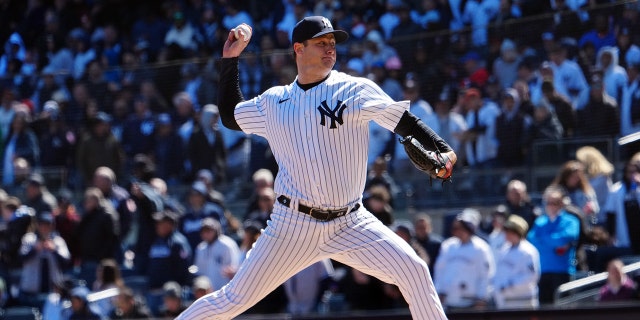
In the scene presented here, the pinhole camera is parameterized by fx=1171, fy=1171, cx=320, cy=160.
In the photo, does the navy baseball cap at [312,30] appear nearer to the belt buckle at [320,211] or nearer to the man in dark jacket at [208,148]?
the belt buckle at [320,211]

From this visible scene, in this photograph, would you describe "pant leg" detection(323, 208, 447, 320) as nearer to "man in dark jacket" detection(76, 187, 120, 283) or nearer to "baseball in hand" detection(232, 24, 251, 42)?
"baseball in hand" detection(232, 24, 251, 42)

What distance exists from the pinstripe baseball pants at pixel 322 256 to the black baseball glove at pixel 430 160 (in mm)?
459

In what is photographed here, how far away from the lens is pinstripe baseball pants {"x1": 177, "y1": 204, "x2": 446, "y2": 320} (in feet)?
18.2

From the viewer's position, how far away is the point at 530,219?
1057 centimetres

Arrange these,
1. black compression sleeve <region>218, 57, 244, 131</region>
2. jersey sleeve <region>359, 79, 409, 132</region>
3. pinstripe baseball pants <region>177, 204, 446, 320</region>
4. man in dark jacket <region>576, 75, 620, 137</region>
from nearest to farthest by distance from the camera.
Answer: jersey sleeve <region>359, 79, 409, 132</region> < pinstripe baseball pants <region>177, 204, 446, 320</region> < black compression sleeve <region>218, 57, 244, 131</region> < man in dark jacket <region>576, 75, 620, 137</region>

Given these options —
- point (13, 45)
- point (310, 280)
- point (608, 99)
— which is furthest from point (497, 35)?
point (13, 45)

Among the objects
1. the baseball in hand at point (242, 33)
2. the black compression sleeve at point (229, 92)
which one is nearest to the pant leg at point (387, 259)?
the black compression sleeve at point (229, 92)

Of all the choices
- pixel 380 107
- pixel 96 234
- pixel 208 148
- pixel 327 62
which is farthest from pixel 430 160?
pixel 208 148

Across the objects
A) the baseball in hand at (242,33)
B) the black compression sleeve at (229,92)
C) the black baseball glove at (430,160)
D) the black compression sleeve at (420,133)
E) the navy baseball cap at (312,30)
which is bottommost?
the black baseball glove at (430,160)

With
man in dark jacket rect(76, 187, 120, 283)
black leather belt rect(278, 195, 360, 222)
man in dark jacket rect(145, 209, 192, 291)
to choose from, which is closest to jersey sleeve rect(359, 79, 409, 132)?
black leather belt rect(278, 195, 360, 222)

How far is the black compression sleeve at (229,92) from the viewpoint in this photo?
6.05 metres

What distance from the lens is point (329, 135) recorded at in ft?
18.3

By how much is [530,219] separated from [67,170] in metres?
6.05

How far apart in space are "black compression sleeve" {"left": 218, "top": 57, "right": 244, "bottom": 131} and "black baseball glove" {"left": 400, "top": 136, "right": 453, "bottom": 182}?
1.08 m
